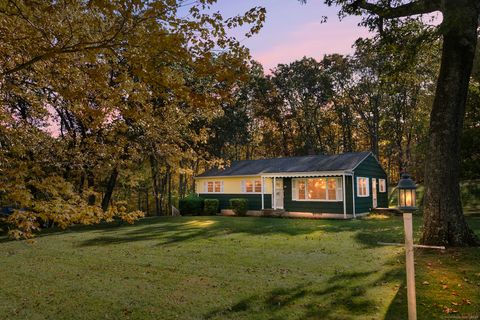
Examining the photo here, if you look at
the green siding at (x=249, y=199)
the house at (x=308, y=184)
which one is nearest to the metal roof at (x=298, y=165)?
the house at (x=308, y=184)

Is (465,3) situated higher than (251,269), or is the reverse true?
Answer: (465,3)

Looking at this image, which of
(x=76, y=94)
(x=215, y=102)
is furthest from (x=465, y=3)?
(x=76, y=94)

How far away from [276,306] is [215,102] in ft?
11.2

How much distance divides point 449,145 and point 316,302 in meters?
6.09

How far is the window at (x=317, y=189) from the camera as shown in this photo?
2123 cm

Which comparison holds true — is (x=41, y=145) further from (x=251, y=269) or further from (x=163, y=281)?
(x=251, y=269)

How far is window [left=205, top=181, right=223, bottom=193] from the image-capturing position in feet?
87.0

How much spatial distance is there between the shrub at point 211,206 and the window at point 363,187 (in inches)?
385

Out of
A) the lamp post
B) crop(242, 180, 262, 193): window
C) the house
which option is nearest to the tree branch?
the lamp post

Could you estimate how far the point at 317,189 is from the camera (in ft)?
72.5

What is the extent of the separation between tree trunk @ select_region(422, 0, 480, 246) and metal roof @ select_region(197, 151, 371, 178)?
11299 millimetres

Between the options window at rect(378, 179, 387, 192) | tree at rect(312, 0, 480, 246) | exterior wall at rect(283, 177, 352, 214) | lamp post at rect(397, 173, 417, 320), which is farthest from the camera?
window at rect(378, 179, 387, 192)

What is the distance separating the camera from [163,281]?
7.37m

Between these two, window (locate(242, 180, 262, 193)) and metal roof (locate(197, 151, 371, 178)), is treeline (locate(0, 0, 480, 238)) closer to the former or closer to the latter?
metal roof (locate(197, 151, 371, 178))
